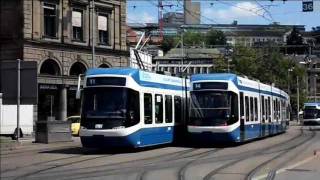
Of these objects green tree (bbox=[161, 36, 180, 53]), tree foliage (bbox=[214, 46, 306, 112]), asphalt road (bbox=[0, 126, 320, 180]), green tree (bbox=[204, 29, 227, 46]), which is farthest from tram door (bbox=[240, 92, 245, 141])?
green tree (bbox=[161, 36, 180, 53])

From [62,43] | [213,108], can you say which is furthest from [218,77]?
[62,43]

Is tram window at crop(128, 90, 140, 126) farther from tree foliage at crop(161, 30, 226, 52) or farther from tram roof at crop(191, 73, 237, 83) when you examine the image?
tree foliage at crop(161, 30, 226, 52)

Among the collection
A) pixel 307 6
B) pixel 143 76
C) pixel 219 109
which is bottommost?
pixel 219 109

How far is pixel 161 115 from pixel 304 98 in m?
99.6

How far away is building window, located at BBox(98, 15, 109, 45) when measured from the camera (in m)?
52.9

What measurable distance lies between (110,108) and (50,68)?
28.2 metres

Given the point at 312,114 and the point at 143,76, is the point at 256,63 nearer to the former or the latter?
the point at 312,114

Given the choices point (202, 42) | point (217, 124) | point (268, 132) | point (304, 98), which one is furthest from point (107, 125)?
point (304, 98)

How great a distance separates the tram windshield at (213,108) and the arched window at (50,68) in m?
24.3

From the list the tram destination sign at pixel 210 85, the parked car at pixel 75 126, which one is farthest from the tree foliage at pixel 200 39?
the tram destination sign at pixel 210 85

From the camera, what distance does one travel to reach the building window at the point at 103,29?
173ft

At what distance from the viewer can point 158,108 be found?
2378 centimetres

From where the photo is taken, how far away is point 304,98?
119688 mm

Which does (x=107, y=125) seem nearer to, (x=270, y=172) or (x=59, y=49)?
(x=270, y=172)
